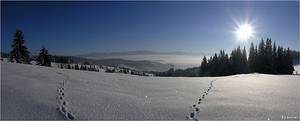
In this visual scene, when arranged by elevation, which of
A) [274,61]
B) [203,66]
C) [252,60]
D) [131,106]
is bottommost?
[131,106]

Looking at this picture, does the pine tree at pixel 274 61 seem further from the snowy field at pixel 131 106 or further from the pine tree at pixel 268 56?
the snowy field at pixel 131 106

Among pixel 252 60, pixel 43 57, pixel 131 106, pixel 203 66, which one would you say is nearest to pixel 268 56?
pixel 252 60

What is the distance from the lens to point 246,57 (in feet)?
223

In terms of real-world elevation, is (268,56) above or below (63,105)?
above

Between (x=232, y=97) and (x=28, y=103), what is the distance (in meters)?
6.29

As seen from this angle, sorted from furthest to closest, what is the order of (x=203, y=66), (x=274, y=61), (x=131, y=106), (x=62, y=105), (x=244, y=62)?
(x=203, y=66)
(x=244, y=62)
(x=274, y=61)
(x=131, y=106)
(x=62, y=105)

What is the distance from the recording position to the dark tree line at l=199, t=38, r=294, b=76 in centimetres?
5903

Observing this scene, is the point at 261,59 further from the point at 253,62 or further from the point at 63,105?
the point at 63,105

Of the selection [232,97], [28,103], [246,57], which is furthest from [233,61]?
[28,103]

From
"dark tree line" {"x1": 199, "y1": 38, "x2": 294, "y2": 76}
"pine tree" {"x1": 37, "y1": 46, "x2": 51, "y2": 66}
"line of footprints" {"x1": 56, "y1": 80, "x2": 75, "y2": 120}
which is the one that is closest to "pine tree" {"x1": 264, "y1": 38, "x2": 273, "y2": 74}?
"dark tree line" {"x1": 199, "y1": 38, "x2": 294, "y2": 76}

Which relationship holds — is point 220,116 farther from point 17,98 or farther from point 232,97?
point 17,98

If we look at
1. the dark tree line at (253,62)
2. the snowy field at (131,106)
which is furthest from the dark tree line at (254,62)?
the snowy field at (131,106)

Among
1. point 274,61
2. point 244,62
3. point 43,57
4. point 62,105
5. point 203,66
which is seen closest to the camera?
point 62,105

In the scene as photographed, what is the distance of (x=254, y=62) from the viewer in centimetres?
6256
